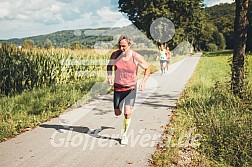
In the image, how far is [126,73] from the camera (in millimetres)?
5746

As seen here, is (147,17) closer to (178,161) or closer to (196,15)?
(196,15)

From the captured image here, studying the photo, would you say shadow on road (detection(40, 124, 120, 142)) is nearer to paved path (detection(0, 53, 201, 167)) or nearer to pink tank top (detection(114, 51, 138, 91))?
paved path (detection(0, 53, 201, 167))

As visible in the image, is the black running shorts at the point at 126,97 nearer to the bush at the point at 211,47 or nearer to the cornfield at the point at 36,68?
the cornfield at the point at 36,68

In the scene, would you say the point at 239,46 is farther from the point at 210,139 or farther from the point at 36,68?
the point at 36,68

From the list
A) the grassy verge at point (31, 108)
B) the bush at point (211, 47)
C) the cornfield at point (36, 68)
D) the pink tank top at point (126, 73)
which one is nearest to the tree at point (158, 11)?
the cornfield at point (36, 68)

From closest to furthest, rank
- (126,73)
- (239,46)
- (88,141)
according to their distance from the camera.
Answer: (126,73) < (88,141) < (239,46)

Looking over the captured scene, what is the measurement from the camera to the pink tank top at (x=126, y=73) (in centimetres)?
570

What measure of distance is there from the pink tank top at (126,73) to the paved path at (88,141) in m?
1.12

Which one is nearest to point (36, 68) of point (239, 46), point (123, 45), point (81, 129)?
point (81, 129)

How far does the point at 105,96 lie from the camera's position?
37.6 feet

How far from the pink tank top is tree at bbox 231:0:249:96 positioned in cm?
399

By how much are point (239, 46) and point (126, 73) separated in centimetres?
450

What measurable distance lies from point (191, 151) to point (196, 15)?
46.2 m

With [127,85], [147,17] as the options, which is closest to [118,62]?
[127,85]
